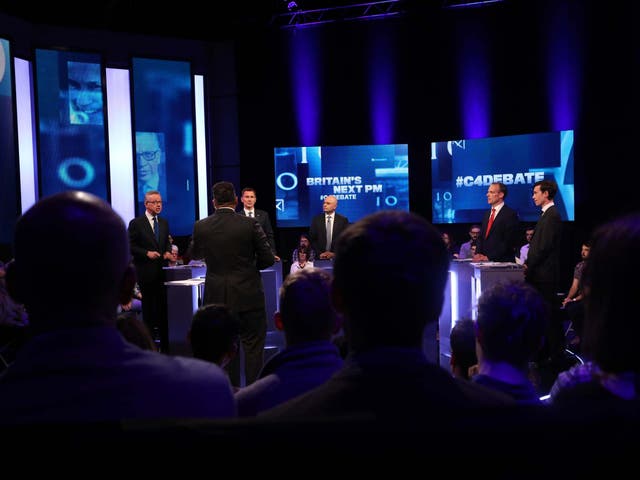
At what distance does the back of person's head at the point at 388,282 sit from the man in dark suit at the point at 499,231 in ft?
15.7

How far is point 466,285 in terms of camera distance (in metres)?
5.42

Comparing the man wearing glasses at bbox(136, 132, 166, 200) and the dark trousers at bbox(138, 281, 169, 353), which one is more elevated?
the man wearing glasses at bbox(136, 132, 166, 200)

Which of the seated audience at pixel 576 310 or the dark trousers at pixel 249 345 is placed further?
the seated audience at pixel 576 310

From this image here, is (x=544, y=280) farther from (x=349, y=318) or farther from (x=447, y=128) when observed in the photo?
(x=349, y=318)

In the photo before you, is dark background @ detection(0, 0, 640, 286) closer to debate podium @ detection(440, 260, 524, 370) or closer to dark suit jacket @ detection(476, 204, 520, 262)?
dark suit jacket @ detection(476, 204, 520, 262)

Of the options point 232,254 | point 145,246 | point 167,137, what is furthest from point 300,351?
point 167,137

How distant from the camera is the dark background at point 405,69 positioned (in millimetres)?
7688

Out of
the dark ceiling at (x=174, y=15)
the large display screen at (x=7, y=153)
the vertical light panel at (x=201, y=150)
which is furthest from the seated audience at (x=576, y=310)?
the large display screen at (x=7, y=153)

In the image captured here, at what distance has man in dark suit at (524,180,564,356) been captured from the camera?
5.20m

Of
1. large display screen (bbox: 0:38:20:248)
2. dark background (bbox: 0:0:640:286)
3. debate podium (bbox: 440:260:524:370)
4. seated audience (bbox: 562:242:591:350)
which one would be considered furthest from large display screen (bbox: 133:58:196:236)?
seated audience (bbox: 562:242:591:350)

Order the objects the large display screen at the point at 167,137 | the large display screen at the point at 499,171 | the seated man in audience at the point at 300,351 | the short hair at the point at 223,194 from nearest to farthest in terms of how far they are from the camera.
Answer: the seated man in audience at the point at 300,351, the short hair at the point at 223,194, the large display screen at the point at 499,171, the large display screen at the point at 167,137

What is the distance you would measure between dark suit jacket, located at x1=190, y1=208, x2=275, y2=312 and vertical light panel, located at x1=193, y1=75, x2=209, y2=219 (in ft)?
16.1

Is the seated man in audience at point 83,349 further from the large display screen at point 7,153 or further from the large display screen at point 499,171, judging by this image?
the large display screen at point 499,171

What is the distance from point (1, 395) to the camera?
873 mm
